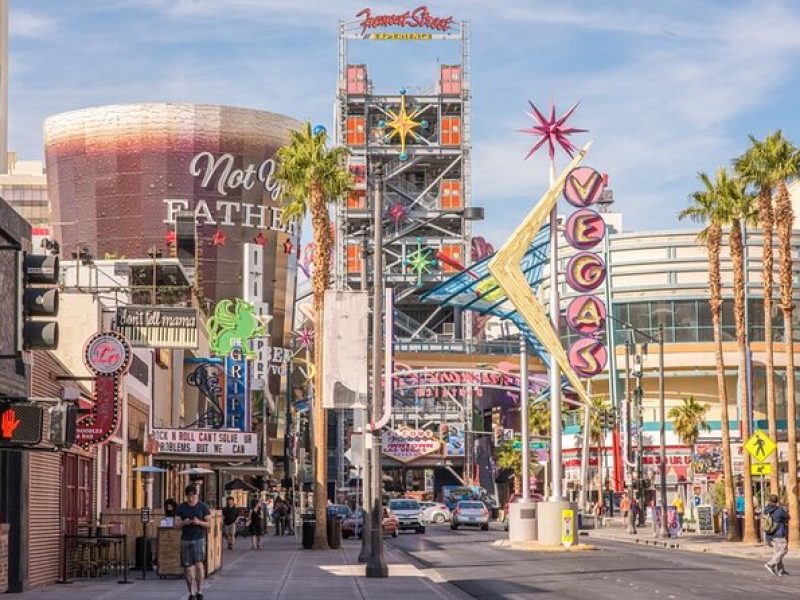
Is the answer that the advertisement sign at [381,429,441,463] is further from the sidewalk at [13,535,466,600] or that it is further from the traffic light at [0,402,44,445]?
the traffic light at [0,402,44,445]

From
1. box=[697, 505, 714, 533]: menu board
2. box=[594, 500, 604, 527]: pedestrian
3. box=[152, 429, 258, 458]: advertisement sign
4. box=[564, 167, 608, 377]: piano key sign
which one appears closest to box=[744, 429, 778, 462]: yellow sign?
box=[564, 167, 608, 377]: piano key sign

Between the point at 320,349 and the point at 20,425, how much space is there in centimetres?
3788

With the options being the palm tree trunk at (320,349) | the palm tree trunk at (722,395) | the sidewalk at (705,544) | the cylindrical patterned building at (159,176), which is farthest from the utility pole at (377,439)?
the cylindrical patterned building at (159,176)

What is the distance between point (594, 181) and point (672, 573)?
20036 mm

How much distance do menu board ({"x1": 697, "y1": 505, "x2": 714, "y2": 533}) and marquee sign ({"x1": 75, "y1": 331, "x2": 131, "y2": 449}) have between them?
39906 millimetres

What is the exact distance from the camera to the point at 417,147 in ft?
506

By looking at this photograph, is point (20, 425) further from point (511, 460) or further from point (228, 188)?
point (511, 460)

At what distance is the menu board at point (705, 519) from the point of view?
65.2 metres

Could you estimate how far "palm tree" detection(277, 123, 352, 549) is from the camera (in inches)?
2179

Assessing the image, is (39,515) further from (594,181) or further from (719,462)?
(719,462)

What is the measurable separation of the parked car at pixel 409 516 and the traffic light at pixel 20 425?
193ft

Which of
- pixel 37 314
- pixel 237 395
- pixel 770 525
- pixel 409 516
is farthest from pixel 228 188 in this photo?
pixel 37 314

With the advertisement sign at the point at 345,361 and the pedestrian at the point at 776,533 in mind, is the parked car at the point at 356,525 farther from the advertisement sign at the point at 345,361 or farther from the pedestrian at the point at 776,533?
the advertisement sign at the point at 345,361

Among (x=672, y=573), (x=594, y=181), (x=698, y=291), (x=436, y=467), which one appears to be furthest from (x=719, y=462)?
(x=436, y=467)
